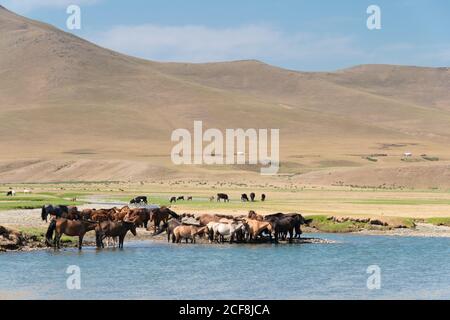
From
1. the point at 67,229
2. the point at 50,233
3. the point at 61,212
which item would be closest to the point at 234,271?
the point at 67,229

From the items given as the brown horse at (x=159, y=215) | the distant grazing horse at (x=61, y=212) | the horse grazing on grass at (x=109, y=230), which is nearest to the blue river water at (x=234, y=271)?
the horse grazing on grass at (x=109, y=230)

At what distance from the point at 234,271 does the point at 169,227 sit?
8393mm

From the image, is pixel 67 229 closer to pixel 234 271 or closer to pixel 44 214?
pixel 234 271

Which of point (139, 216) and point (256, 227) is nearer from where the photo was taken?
point (256, 227)

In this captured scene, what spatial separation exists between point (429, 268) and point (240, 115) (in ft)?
568

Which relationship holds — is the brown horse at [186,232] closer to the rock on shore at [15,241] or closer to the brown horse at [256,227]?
the brown horse at [256,227]

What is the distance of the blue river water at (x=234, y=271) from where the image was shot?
69.2ft

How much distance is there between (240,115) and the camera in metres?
198

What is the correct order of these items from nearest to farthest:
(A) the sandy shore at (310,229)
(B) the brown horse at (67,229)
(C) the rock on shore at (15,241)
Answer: (C) the rock on shore at (15,241), (B) the brown horse at (67,229), (A) the sandy shore at (310,229)

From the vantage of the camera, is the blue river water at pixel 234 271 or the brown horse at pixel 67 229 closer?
the blue river water at pixel 234 271

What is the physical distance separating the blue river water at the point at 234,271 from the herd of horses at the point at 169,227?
0.84 meters

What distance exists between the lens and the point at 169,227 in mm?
32844
